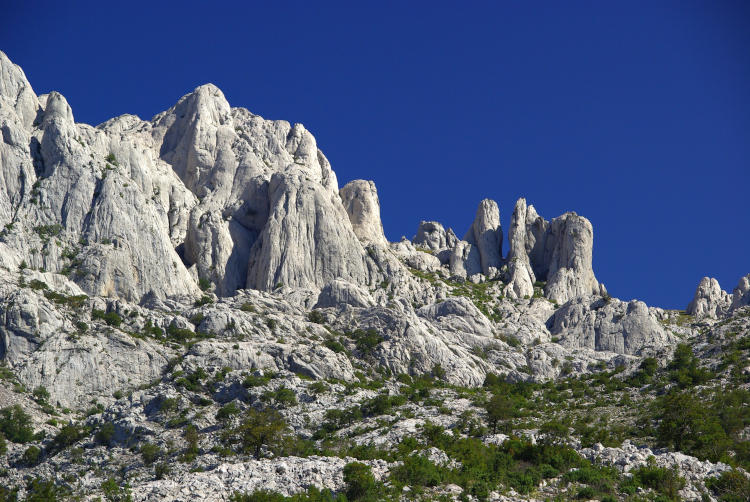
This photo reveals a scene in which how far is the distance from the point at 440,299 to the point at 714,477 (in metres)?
91.8

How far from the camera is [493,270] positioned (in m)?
186

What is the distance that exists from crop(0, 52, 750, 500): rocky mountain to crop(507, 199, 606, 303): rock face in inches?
19.8

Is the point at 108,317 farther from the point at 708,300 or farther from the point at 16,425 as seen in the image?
the point at 708,300

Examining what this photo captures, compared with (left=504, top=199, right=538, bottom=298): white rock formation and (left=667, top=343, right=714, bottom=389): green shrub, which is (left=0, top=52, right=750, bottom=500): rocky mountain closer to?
(left=667, top=343, right=714, bottom=389): green shrub

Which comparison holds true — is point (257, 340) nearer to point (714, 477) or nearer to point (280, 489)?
point (280, 489)

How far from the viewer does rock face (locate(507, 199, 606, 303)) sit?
179 m

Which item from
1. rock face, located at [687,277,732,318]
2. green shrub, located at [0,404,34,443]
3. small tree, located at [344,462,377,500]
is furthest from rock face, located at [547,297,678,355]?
green shrub, located at [0,404,34,443]

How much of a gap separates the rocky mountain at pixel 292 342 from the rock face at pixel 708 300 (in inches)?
25.6

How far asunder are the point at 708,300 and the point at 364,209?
241 feet

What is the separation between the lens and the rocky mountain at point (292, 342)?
76.4 meters

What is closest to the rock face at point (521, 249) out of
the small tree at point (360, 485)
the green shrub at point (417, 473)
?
the green shrub at point (417, 473)

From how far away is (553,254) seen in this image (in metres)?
188

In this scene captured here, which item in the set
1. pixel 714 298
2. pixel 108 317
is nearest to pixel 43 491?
pixel 108 317

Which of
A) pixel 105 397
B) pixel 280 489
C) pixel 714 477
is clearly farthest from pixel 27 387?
pixel 714 477
